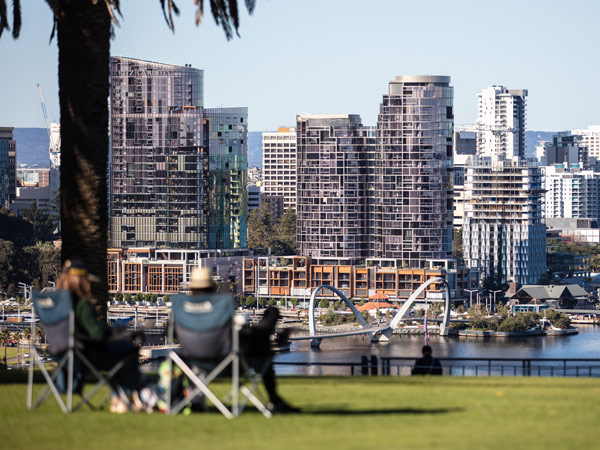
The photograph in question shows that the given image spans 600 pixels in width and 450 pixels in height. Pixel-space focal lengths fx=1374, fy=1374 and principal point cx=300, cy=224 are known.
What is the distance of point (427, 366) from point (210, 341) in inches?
293

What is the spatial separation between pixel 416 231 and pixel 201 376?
110 meters

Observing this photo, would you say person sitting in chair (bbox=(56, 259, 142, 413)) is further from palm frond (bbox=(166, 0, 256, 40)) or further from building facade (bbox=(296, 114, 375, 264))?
building facade (bbox=(296, 114, 375, 264))

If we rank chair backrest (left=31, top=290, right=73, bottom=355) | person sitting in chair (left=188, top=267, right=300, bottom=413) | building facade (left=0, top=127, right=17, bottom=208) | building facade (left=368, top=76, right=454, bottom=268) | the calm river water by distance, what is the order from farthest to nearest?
building facade (left=0, top=127, right=17, bottom=208)
building facade (left=368, top=76, right=454, bottom=268)
the calm river water
chair backrest (left=31, top=290, right=73, bottom=355)
person sitting in chair (left=188, top=267, right=300, bottom=413)

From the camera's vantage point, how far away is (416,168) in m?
120

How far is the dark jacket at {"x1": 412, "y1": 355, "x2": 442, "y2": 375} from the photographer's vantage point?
1770 cm

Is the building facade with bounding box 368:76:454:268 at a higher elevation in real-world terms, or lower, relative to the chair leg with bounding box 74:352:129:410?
higher

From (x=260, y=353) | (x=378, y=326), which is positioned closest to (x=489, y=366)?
(x=260, y=353)

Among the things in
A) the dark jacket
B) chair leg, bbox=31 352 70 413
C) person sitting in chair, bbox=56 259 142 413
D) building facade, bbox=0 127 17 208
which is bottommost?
the dark jacket

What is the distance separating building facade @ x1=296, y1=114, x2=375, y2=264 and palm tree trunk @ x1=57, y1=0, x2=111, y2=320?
104968 mm

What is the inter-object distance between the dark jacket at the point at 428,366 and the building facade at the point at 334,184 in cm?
10549

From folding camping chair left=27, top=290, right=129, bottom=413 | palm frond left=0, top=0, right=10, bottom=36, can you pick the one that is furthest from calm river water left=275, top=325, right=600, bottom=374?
folding camping chair left=27, top=290, right=129, bottom=413

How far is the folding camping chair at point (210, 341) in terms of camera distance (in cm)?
1069

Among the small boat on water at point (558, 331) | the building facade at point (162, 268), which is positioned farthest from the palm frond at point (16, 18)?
the building facade at point (162, 268)

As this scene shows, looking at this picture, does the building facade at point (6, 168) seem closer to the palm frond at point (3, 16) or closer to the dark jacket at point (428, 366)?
the palm frond at point (3, 16)
